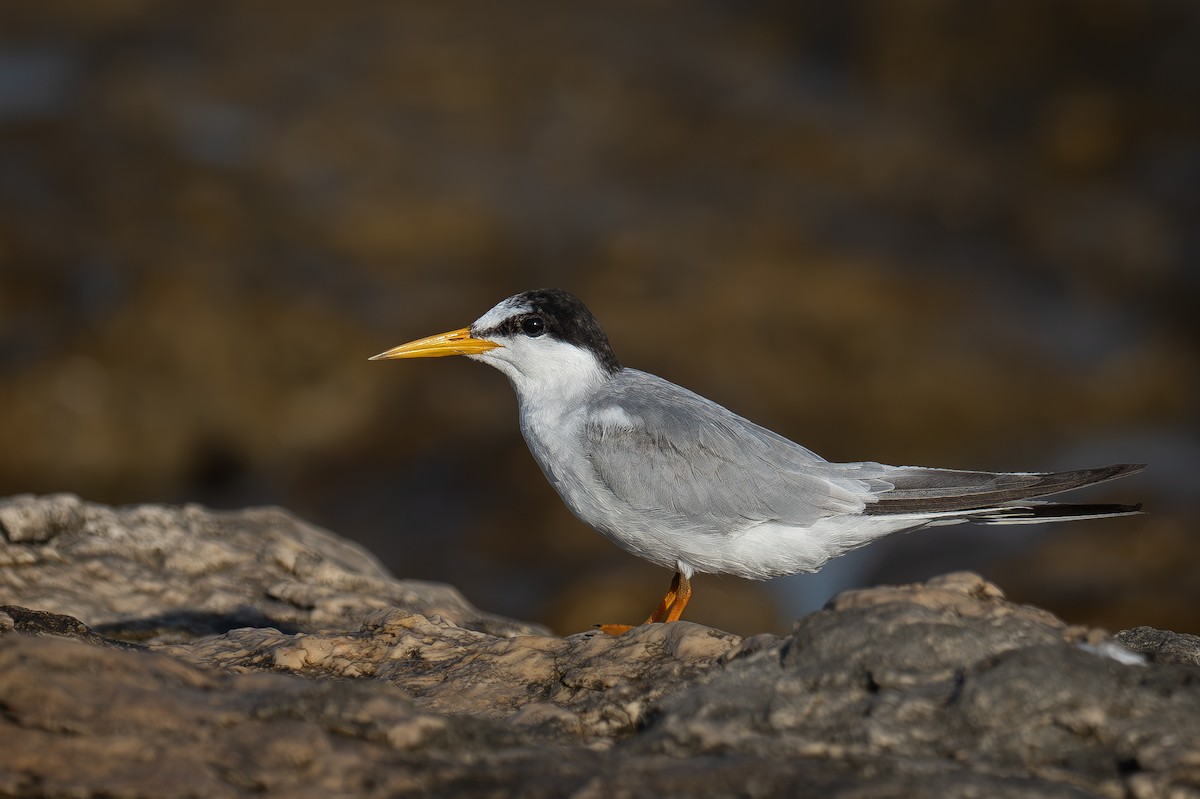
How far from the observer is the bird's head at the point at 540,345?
6.01 metres

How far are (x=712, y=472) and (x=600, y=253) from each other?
407 inches

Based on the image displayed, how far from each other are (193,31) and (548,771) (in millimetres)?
18040

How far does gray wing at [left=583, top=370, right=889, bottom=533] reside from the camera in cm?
530

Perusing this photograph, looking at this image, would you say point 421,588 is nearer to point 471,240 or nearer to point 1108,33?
point 471,240

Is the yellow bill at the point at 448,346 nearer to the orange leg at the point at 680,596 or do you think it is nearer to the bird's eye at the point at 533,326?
the bird's eye at the point at 533,326

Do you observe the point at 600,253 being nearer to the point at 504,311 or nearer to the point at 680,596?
the point at 504,311

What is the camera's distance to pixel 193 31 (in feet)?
62.2

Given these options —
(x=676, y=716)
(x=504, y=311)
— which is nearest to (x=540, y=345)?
(x=504, y=311)

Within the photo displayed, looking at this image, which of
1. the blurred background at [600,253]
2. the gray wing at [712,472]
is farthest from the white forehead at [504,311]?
the blurred background at [600,253]

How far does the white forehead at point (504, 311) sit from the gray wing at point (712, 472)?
0.76 meters

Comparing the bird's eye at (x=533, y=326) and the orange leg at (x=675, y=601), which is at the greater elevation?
the bird's eye at (x=533, y=326)

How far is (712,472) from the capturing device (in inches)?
211

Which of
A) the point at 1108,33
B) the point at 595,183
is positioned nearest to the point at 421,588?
the point at 595,183

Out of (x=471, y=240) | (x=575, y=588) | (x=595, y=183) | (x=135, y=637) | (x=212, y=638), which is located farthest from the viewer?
(x=595, y=183)
